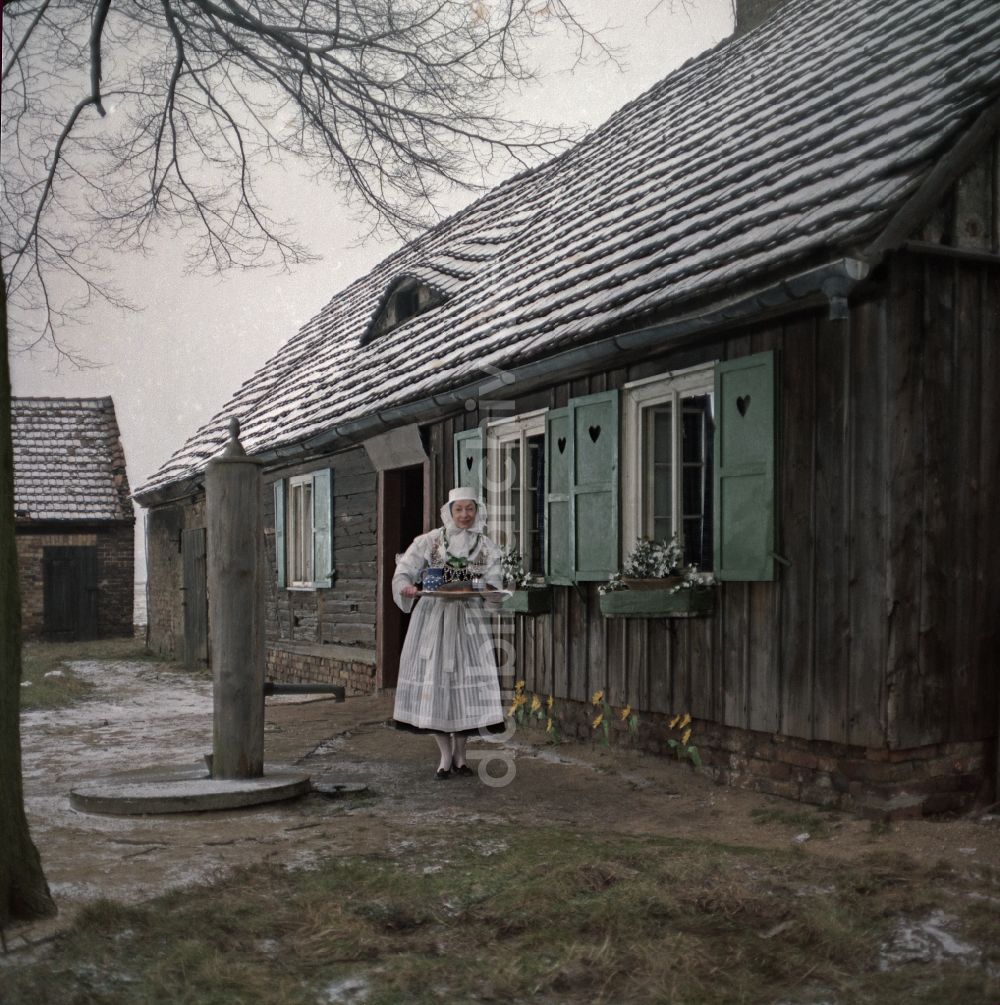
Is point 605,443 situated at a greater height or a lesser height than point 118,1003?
greater

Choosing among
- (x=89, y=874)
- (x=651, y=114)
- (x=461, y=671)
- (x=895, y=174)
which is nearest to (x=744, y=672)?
(x=461, y=671)

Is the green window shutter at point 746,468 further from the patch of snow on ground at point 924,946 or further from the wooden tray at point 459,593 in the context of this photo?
the patch of snow on ground at point 924,946

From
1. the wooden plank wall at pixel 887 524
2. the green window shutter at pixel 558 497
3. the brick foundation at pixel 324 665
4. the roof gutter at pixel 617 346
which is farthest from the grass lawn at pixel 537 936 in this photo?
the brick foundation at pixel 324 665

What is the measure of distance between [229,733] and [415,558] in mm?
1594

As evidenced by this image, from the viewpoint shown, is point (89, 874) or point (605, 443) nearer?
point (89, 874)

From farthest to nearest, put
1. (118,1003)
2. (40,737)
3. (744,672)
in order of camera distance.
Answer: (40,737)
(744,672)
(118,1003)

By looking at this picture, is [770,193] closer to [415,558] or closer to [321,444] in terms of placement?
[415,558]

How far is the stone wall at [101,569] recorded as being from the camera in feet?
78.1

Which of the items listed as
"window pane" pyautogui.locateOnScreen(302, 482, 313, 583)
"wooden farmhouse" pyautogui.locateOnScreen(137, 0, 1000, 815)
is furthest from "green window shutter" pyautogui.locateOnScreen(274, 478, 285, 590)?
"wooden farmhouse" pyautogui.locateOnScreen(137, 0, 1000, 815)

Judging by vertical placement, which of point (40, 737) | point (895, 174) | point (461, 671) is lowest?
point (40, 737)

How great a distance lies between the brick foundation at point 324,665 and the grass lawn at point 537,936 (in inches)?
285

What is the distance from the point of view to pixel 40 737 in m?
10.0

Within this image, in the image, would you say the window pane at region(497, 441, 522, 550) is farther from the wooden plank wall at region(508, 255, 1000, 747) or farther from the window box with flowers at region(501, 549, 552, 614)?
the wooden plank wall at region(508, 255, 1000, 747)

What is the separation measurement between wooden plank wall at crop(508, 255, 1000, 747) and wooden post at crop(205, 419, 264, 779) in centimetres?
290
